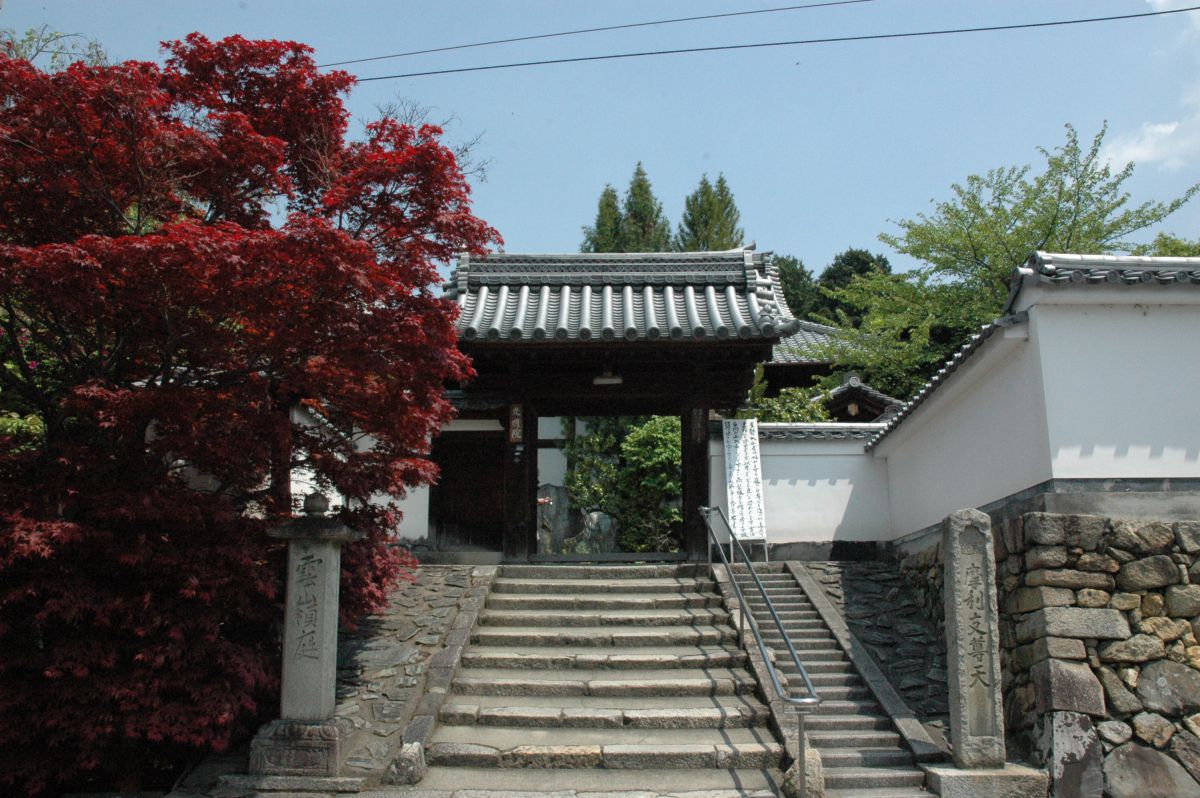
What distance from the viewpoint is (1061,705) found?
7402mm

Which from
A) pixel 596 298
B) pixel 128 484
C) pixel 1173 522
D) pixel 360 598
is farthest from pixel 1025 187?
pixel 128 484

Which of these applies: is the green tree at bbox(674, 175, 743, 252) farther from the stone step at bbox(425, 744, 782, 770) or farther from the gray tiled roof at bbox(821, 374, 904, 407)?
the stone step at bbox(425, 744, 782, 770)

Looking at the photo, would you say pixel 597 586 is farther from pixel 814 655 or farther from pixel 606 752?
pixel 606 752

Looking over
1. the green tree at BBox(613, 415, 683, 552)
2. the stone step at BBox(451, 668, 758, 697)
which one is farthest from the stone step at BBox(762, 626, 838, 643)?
the green tree at BBox(613, 415, 683, 552)

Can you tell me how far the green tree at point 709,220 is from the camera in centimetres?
3156

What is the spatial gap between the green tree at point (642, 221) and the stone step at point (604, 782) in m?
25.5

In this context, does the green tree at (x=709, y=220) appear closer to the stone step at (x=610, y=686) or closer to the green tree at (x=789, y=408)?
the green tree at (x=789, y=408)

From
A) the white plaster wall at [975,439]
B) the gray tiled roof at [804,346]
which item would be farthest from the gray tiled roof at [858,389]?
the white plaster wall at [975,439]

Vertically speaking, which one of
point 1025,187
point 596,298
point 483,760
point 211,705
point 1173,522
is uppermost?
point 1025,187

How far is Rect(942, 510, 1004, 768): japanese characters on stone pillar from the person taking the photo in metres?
7.36

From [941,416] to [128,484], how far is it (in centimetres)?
924

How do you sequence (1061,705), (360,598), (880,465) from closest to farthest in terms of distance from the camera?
(1061,705) < (360,598) < (880,465)

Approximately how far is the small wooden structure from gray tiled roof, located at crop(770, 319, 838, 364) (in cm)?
778

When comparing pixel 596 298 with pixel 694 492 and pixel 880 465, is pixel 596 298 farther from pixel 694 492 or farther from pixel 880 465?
pixel 880 465
